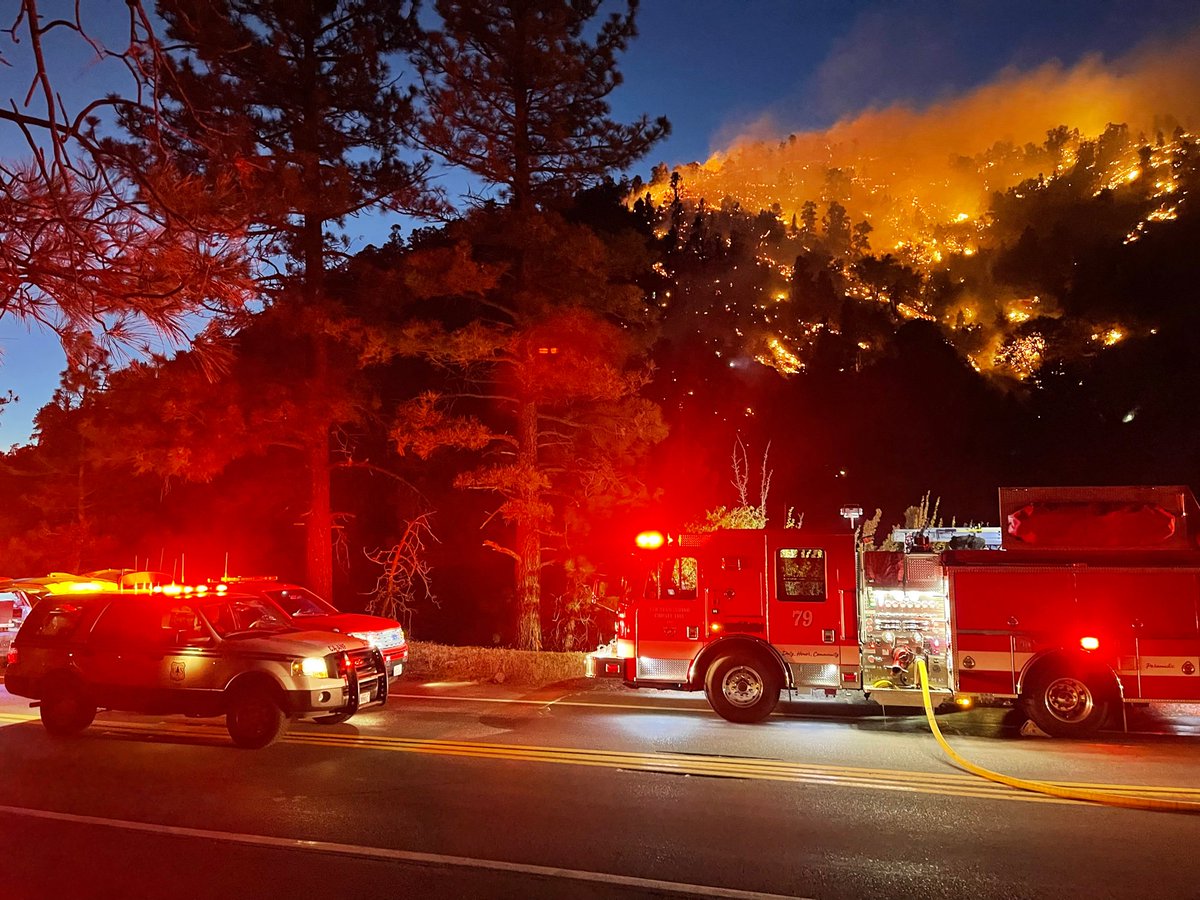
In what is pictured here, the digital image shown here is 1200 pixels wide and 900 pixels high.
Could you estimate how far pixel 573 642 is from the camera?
21109 mm

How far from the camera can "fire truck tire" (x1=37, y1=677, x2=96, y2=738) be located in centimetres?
1030

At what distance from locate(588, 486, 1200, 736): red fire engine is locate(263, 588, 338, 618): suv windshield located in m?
5.10

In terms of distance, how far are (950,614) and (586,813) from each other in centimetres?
570

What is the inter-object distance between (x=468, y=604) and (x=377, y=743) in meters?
17.7

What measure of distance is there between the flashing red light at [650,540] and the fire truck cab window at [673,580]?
24cm

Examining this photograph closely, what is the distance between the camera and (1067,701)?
1045cm

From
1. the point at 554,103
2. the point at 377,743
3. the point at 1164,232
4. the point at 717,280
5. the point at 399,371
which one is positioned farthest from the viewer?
the point at 717,280

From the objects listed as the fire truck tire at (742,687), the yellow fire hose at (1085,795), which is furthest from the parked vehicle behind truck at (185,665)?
the yellow fire hose at (1085,795)

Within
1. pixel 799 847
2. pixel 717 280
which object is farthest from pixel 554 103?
pixel 717 280

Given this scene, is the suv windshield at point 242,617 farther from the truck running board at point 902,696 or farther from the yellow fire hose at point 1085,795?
the yellow fire hose at point 1085,795

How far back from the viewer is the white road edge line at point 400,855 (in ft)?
17.9

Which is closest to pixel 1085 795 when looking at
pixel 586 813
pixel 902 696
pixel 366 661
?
pixel 902 696

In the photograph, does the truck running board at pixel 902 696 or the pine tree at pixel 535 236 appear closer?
the truck running board at pixel 902 696

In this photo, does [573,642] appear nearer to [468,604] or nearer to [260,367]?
[468,604]
